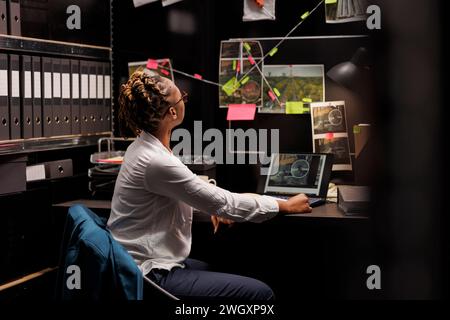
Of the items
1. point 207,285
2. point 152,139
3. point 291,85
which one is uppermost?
point 291,85

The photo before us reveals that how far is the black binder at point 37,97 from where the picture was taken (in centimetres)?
232

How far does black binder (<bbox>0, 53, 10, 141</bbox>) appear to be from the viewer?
2152 mm

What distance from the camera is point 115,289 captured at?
1.55 m

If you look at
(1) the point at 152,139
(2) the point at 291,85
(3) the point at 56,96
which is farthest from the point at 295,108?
(3) the point at 56,96

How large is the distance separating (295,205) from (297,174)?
15.1 inches

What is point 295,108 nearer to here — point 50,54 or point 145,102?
point 145,102

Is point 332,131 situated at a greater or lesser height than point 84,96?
lesser

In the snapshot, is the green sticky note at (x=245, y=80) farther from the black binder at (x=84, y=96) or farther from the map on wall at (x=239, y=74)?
→ the black binder at (x=84, y=96)

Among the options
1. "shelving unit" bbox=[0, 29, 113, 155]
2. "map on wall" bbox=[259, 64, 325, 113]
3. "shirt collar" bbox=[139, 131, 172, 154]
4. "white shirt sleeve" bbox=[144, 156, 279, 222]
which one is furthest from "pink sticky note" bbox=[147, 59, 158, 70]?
"white shirt sleeve" bbox=[144, 156, 279, 222]

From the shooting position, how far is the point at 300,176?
7.93 feet

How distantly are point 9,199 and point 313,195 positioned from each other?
1185mm

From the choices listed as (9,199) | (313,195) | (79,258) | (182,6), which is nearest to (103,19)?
(182,6)

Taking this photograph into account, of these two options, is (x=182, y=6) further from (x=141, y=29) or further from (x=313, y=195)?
(x=313, y=195)

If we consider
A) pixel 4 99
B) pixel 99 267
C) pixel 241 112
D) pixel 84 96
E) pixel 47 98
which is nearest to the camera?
pixel 99 267
